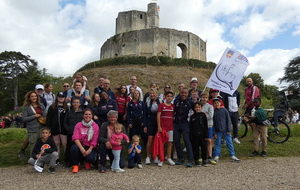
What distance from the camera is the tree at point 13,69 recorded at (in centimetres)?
3469

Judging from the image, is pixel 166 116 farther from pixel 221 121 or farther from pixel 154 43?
pixel 154 43

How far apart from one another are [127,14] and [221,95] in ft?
98.0

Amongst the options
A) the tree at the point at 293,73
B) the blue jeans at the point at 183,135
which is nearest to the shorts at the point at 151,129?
the blue jeans at the point at 183,135

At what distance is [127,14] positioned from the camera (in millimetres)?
33094

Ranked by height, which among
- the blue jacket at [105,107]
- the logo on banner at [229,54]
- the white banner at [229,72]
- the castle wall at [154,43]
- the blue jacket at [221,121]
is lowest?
the blue jacket at [221,121]

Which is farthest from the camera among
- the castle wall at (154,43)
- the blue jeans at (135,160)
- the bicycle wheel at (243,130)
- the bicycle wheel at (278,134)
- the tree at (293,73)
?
the castle wall at (154,43)

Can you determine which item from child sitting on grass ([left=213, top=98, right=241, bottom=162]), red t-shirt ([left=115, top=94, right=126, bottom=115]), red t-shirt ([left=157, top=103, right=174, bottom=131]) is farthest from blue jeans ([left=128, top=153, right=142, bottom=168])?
child sitting on grass ([left=213, top=98, right=241, bottom=162])

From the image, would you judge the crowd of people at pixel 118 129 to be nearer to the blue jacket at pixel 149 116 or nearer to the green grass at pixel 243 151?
the blue jacket at pixel 149 116

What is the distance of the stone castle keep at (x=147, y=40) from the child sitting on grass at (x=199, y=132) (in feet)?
82.3

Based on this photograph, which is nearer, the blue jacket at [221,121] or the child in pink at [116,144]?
the child in pink at [116,144]

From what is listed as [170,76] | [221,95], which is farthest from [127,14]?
[221,95]

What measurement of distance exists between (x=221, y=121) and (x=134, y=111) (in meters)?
2.34

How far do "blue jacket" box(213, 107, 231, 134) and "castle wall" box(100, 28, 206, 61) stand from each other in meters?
24.7

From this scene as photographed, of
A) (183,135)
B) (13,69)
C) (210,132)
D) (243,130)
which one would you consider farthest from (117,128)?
(13,69)
